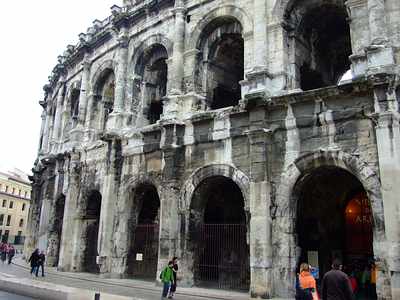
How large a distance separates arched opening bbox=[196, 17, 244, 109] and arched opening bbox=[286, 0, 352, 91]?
185 cm

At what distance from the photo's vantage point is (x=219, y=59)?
44.3 ft

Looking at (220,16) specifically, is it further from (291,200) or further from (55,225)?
(55,225)

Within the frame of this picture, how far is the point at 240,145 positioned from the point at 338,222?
380 cm

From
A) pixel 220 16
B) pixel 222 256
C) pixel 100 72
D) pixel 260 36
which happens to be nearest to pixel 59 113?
pixel 100 72

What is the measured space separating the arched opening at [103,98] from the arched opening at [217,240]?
21.5ft

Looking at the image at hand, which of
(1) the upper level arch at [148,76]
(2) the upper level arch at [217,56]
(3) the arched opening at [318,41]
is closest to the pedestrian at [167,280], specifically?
(2) the upper level arch at [217,56]

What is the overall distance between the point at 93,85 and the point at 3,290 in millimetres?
9105

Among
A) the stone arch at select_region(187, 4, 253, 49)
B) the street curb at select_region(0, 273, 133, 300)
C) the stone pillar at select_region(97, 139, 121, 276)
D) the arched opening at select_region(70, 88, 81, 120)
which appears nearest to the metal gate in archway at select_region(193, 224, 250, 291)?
the stone pillar at select_region(97, 139, 121, 276)

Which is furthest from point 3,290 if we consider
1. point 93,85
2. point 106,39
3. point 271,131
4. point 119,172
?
point 106,39

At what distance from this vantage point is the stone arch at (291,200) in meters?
8.83

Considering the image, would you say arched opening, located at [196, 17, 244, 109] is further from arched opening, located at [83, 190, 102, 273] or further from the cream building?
the cream building

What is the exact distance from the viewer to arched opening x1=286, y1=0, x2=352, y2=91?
1141 cm

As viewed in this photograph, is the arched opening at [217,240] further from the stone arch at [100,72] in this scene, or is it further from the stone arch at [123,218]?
the stone arch at [100,72]

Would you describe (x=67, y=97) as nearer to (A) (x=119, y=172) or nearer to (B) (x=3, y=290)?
(A) (x=119, y=172)
